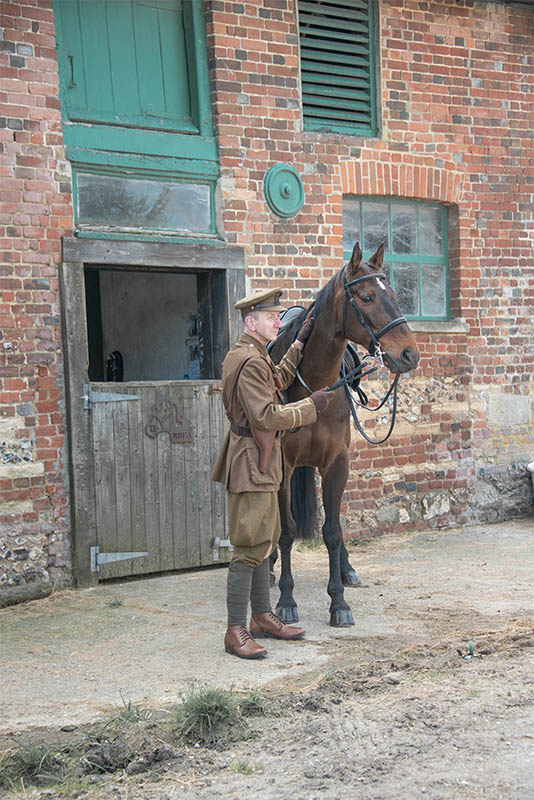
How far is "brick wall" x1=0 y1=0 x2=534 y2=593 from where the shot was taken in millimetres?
7238

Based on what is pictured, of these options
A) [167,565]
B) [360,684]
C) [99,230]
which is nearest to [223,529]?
[167,565]

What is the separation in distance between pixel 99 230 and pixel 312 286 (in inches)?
87.7

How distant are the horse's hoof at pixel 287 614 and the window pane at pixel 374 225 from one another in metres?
4.43

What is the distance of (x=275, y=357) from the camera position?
22.3 ft

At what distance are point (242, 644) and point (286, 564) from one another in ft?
3.23

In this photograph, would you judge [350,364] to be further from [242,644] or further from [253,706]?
[253,706]

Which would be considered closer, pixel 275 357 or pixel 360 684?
pixel 360 684

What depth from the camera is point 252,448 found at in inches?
210

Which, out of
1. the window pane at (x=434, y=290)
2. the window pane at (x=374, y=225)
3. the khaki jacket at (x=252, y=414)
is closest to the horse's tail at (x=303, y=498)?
the khaki jacket at (x=252, y=414)

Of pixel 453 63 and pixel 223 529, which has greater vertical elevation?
pixel 453 63

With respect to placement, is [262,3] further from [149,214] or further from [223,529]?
[223,529]

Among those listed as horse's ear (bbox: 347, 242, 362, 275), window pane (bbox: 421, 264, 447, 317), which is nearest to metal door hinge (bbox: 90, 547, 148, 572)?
horse's ear (bbox: 347, 242, 362, 275)

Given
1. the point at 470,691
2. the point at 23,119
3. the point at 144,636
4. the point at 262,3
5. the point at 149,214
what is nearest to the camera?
the point at 470,691

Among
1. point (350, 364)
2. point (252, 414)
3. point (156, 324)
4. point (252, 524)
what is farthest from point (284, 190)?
point (252, 524)
